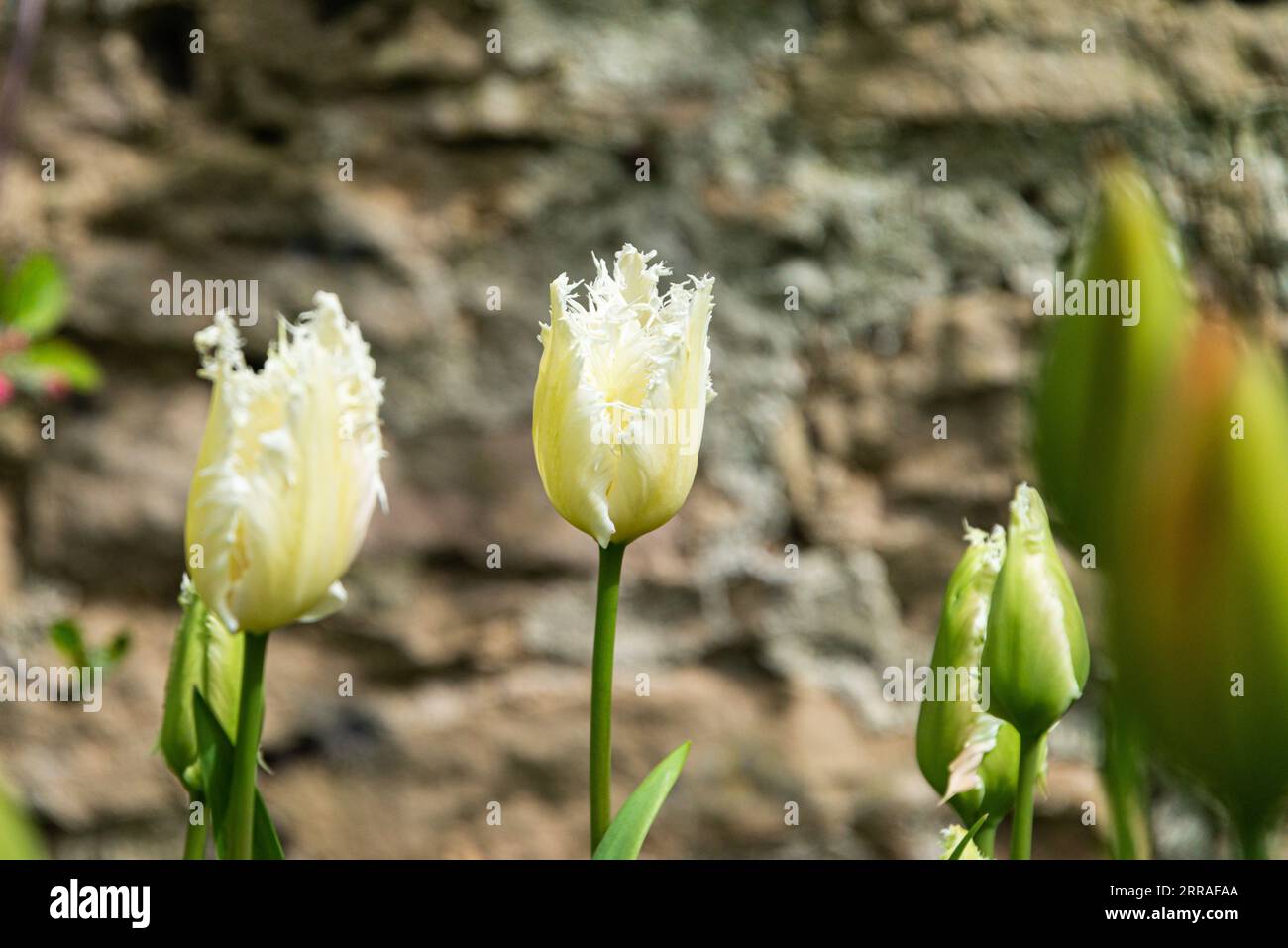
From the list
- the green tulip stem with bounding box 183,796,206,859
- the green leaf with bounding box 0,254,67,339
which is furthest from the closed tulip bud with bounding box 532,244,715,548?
the green leaf with bounding box 0,254,67,339

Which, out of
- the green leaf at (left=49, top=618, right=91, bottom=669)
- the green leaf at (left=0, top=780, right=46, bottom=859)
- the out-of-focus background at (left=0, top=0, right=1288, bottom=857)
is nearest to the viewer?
the green leaf at (left=0, top=780, right=46, bottom=859)

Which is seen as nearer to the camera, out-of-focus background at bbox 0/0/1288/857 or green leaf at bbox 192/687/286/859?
green leaf at bbox 192/687/286/859

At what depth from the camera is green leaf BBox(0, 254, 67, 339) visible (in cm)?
67

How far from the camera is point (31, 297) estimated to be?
2.23ft

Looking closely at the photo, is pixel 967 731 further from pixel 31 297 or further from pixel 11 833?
pixel 31 297

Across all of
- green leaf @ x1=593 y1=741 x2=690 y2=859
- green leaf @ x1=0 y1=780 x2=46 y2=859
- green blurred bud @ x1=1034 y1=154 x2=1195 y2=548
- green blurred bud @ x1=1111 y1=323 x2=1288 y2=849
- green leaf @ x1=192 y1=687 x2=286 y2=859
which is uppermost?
green blurred bud @ x1=1034 y1=154 x2=1195 y2=548

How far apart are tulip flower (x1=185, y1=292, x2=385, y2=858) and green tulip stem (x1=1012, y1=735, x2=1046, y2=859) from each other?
0.14m

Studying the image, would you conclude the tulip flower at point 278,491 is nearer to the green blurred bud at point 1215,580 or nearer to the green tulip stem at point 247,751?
the green tulip stem at point 247,751

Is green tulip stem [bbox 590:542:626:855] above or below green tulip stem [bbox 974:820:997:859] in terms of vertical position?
above

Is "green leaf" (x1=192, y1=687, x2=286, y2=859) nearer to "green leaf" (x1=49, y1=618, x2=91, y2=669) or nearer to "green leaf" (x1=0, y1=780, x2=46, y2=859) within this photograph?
"green leaf" (x1=0, y1=780, x2=46, y2=859)

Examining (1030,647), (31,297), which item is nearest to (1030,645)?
(1030,647)

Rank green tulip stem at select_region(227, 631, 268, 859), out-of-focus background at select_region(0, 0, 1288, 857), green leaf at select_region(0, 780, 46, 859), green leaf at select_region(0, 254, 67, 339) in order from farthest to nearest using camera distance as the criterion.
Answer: out-of-focus background at select_region(0, 0, 1288, 857), green leaf at select_region(0, 254, 67, 339), green tulip stem at select_region(227, 631, 268, 859), green leaf at select_region(0, 780, 46, 859)

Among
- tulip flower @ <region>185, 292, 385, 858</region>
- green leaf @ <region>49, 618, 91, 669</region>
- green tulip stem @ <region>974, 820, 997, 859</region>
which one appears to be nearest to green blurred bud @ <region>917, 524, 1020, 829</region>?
Answer: green tulip stem @ <region>974, 820, 997, 859</region>
